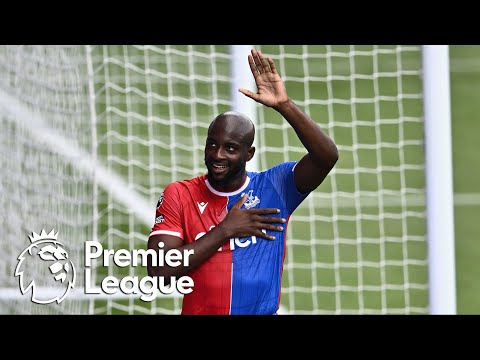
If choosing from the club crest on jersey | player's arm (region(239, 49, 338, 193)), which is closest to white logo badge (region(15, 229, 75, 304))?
the club crest on jersey

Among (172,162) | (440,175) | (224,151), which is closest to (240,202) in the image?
(224,151)

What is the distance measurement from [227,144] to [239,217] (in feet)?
0.80

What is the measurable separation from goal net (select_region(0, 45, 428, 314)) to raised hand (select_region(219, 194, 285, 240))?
4.82ft

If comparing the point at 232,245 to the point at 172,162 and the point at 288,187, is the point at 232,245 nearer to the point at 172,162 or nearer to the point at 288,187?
the point at 288,187

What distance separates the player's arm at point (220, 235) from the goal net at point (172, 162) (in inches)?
53.4

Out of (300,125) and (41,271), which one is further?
(41,271)

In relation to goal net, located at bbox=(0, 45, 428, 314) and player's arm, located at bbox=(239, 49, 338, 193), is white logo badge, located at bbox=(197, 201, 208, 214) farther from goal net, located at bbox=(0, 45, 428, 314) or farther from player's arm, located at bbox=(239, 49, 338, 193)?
goal net, located at bbox=(0, 45, 428, 314)

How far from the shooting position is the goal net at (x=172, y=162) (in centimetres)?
455

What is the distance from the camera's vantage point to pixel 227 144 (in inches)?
124

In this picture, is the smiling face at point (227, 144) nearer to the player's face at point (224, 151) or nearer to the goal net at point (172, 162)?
the player's face at point (224, 151)

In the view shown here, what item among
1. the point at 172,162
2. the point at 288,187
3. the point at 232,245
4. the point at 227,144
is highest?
the point at 172,162

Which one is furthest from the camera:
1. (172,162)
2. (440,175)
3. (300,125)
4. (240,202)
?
(172,162)

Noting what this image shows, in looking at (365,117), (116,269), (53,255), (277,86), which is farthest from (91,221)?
(365,117)

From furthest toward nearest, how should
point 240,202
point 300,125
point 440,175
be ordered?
1. point 440,175
2. point 240,202
3. point 300,125
